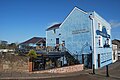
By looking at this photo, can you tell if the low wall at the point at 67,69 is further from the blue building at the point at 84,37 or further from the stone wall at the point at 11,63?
the blue building at the point at 84,37

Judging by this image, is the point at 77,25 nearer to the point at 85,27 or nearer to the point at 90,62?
the point at 85,27

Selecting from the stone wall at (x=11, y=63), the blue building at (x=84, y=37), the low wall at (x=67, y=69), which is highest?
the blue building at (x=84, y=37)

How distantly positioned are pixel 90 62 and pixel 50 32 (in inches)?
510

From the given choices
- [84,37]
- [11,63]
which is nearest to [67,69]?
[11,63]

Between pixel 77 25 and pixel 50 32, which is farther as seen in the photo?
pixel 50 32

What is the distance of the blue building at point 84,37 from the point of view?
27391 mm

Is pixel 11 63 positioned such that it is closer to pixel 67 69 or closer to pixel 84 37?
pixel 67 69

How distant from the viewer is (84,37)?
93.4ft

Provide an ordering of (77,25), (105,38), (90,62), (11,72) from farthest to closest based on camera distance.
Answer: (105,38) → (77,25) → (90,62) → (11,72)

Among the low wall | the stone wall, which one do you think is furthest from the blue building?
the stone wall

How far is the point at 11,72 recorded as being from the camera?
17562 millimetres

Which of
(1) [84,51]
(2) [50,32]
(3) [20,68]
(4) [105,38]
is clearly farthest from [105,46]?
(3) [20,68]

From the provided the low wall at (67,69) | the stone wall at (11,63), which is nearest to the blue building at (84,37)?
the low wall at (67,69)

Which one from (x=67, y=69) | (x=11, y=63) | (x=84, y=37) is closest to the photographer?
(x=11, y=63)
